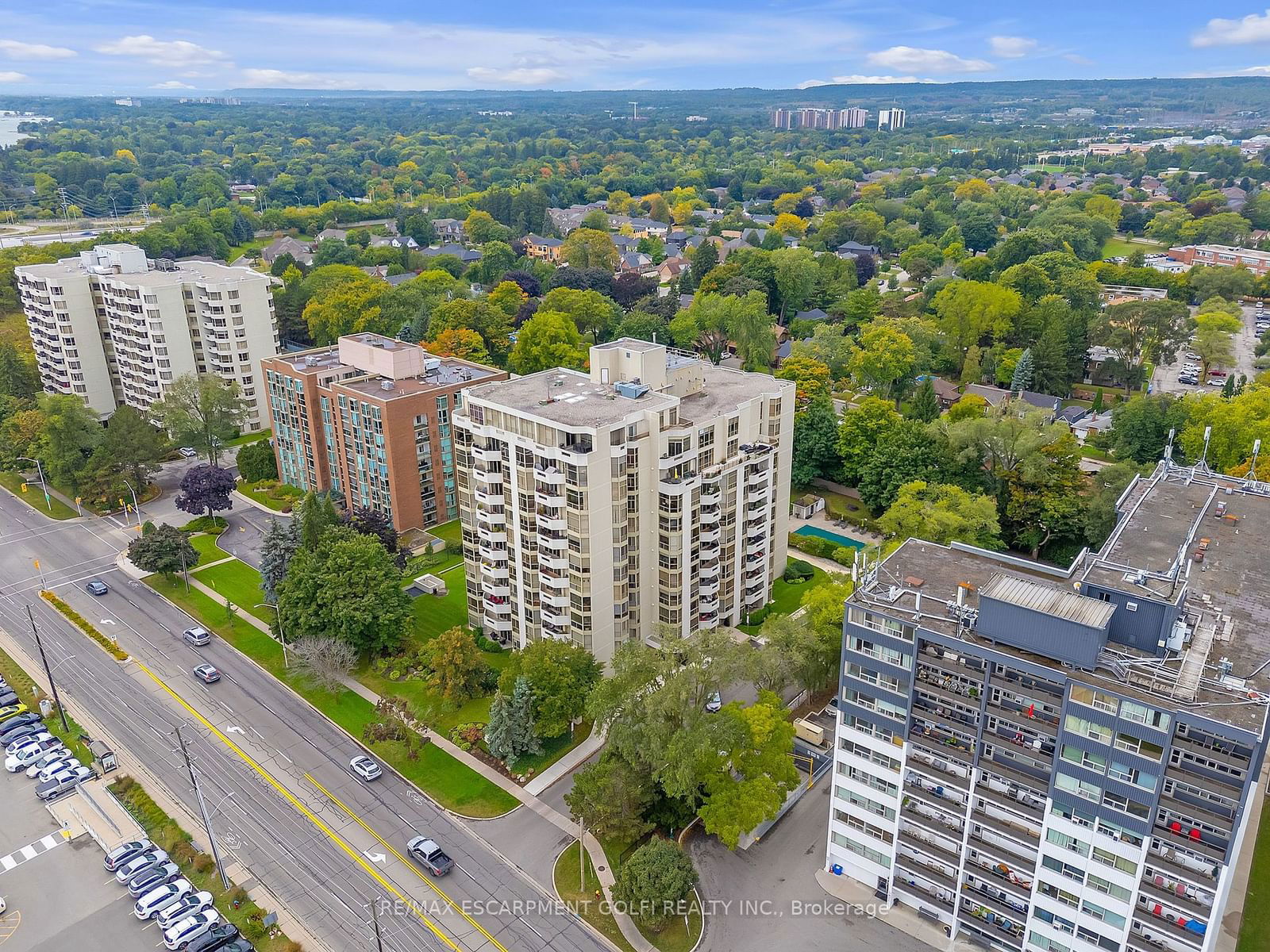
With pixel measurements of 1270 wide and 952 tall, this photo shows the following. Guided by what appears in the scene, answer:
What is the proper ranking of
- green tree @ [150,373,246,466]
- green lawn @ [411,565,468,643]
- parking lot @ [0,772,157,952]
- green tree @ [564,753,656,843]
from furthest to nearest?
green tree @ [150,373,246,466] < green lawn @ [411,565,468,643] < green tree @ [564,753,656,843] < parking lot @ [0,772,157,952]

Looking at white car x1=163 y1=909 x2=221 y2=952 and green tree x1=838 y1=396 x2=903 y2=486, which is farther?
green tree x1=838 y1=396 x2=903 y2=486

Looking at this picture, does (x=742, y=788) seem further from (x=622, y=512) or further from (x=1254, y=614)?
(x=1254, y=614)

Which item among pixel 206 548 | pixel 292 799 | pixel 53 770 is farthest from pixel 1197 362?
pixel 53 770

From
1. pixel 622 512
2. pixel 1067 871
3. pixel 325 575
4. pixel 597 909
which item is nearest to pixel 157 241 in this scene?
pixel 325 575

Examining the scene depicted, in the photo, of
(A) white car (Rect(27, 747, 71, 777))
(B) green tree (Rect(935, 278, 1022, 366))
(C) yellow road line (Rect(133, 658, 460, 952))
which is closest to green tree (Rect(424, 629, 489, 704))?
(C) yellow road line (Rect(133, 658, 460, 952))

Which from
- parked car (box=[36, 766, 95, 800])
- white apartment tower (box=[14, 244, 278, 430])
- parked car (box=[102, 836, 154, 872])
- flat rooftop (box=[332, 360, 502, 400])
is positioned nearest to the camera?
parked car (box=[102, 836, 154, 872])

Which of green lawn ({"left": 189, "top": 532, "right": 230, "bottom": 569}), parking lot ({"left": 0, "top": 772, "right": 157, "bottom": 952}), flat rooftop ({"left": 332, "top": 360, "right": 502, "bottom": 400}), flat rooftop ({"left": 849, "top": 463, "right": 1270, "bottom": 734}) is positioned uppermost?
flat rooftop ({"left": 849, "top": 463, "right": 1270, "bottom": 734})

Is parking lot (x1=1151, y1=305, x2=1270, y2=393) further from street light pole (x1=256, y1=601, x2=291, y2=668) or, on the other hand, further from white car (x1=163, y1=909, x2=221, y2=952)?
white car (x1=163, y1=909, x2=221, y2=952)
